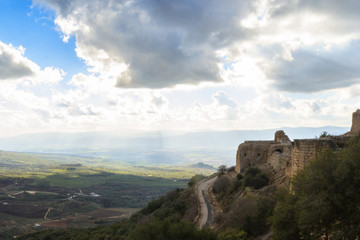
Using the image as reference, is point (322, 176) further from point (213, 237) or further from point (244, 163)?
point (244, 163)

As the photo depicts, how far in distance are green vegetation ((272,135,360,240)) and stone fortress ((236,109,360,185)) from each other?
3.45 meters

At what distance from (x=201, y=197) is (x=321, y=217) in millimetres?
22507

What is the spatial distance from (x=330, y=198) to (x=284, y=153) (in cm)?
1581

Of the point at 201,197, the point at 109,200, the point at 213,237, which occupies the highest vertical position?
the point at 213,237

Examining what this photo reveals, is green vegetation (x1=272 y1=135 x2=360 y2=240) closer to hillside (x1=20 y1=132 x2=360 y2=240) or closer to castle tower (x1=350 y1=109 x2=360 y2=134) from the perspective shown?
hillside (x1=20 y1=132 x2=360 y2=240)

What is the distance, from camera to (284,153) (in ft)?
82.5

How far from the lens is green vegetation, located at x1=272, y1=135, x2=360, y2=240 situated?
31.9 ft

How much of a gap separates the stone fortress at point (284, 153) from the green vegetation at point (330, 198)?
3446mm

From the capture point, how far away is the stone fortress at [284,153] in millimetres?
14977

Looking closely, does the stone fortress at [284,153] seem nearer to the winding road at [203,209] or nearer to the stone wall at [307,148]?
the stone wall at [307,148]

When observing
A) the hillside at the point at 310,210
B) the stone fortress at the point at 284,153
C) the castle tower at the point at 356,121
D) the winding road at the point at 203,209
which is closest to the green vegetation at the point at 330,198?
the hillside at the point at 310,210

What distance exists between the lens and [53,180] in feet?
463

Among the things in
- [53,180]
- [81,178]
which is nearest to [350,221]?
[53,180]

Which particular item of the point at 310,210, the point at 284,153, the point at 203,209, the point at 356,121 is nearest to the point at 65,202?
the point at 203,209
